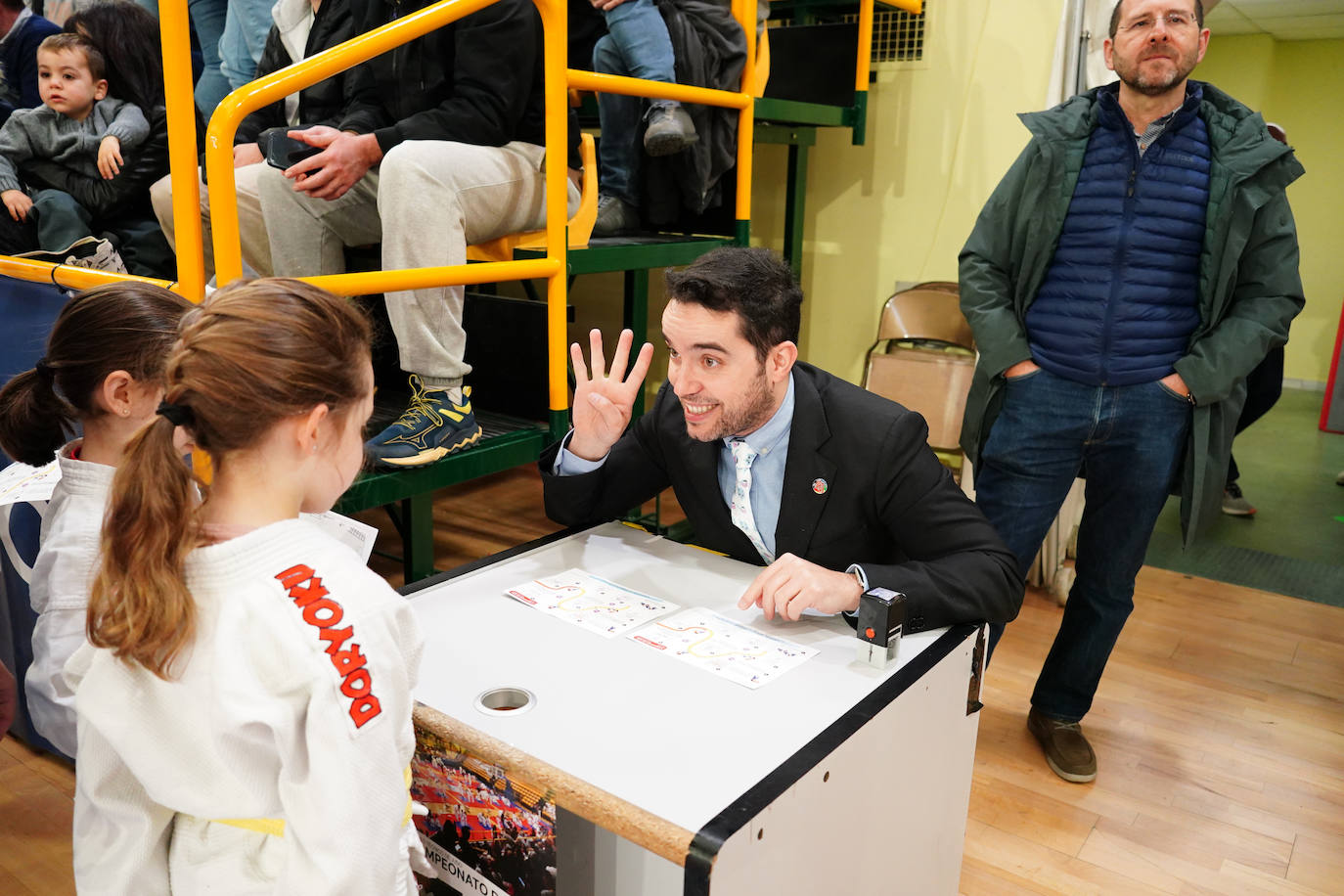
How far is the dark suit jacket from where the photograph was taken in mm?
1716

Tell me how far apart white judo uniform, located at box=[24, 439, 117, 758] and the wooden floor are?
79cm

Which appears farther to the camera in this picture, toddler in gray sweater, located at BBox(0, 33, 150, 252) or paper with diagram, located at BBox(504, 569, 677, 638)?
toddler in gray sweater, located at BBox(0, 33, 150, 252)

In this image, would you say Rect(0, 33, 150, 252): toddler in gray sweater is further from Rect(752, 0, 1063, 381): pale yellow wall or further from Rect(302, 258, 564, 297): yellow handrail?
Rect(752, 0, 1063, 381): pale yellow wall

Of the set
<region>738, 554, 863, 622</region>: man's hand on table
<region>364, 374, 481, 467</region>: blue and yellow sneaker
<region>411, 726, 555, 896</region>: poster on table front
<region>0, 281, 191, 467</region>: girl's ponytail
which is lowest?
<region>411, 726, 555, 896</region>: poster on table front

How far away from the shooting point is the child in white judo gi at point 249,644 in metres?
1.02

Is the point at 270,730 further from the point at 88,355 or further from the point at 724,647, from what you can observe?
the point at 88,355

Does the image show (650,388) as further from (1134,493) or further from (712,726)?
(712,726)

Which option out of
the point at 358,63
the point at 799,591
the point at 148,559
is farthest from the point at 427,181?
the point at 148,559

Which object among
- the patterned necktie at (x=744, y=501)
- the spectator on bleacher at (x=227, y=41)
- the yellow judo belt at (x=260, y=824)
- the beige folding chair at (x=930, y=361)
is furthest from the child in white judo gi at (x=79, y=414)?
the beige folding chair at (x=930, y=361)

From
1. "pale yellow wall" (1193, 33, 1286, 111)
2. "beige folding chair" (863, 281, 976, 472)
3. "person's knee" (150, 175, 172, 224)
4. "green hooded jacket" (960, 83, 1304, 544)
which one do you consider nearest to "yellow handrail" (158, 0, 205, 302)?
"person's knee" (150, 175, 172, 224)

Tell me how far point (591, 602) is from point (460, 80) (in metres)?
1.41

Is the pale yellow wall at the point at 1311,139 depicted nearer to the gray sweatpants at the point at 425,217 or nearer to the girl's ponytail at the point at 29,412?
the gray sweatpants at the point at 425,217

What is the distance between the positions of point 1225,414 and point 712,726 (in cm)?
178

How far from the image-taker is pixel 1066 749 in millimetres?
2711
